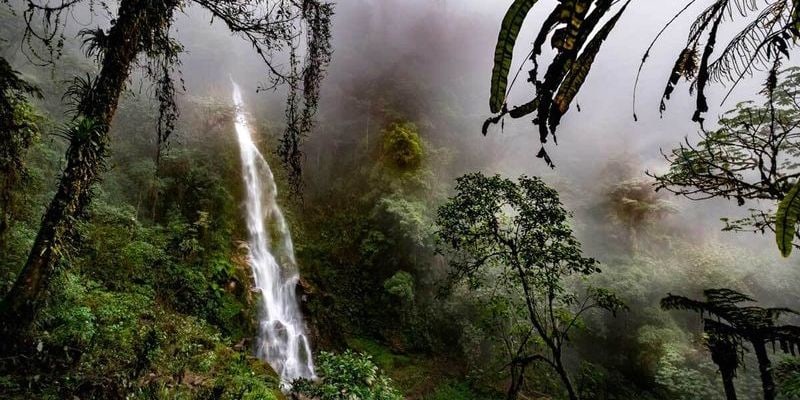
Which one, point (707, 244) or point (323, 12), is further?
point (707, 244)

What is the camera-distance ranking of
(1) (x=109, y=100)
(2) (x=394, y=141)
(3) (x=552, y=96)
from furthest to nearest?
(2) (x=394, y=141)
(1) (x=109, y=100)
(3) (x=552, y=96)

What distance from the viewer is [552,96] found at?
795 mm

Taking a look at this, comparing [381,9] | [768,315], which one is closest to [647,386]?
[768,315]

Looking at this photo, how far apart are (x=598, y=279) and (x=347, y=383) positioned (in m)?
8.88

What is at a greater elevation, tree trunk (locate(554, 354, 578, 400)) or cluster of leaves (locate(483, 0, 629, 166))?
cluster of leaves (locate(483, 0, 629, 166))

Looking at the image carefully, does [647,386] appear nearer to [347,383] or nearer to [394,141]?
[347,383]

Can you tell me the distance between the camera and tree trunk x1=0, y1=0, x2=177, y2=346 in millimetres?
3265

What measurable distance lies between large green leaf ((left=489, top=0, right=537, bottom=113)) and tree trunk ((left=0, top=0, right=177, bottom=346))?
13.1ft

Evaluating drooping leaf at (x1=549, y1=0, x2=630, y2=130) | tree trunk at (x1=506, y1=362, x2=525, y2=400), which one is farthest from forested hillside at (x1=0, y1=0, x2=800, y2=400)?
tree trunk at (x1=506, y1=362, x2=525, y2=400)

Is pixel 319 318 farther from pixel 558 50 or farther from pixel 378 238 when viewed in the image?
pixel 558 50

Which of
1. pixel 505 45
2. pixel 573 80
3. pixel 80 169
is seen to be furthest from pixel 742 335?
pixel 80 169

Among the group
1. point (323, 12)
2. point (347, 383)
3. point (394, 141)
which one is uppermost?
point (394, 141)

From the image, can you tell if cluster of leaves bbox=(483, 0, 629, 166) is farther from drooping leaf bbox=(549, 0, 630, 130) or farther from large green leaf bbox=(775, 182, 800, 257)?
large green leaf bbox=(775, 182, 800, 257)

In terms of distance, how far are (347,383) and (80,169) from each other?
348 centimetres
